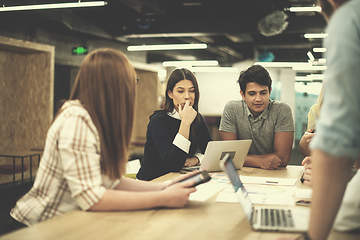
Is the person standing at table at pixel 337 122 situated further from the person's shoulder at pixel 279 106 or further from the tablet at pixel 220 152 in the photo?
the person's shoulder at pixel 279 106

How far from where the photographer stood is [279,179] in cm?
204

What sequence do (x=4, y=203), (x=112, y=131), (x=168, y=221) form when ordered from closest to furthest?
(x=168, y=221)
(x=112, y=131)
(x=4, y=203)

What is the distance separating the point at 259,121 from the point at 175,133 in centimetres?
74

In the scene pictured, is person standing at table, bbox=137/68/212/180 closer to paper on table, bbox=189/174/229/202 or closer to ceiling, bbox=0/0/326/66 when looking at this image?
paper on table, bbox=189/174/229/202

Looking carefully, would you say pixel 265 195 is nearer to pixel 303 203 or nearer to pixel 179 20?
pixel 303 203

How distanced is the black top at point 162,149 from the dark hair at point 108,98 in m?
0.86

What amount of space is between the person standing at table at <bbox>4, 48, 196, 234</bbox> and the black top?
0.83 metres

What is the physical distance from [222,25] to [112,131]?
24.6 ft

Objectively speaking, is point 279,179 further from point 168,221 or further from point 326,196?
point 326,196

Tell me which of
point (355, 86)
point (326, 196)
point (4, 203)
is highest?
point (355, 86)

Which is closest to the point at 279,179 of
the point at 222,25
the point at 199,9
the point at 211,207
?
the point at 211,207

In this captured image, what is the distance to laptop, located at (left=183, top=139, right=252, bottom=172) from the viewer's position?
215 cm

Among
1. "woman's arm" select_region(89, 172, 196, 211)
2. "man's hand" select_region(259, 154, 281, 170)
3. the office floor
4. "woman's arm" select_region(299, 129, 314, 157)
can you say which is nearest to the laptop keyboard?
"woman's arm" select_region(89, 172, 196, 211)

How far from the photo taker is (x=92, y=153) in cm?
123
